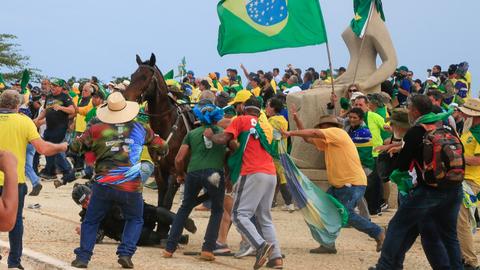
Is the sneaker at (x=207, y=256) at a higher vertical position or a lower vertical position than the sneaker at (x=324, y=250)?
higher

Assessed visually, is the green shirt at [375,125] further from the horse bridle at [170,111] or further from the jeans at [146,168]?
the jeans at [146,168]

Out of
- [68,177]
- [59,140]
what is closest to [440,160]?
[68,177]

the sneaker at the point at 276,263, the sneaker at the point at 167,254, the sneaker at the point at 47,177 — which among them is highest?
the sneaker at the point at 276,263

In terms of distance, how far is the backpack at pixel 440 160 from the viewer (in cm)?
929

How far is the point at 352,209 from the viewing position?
1242 centimetres

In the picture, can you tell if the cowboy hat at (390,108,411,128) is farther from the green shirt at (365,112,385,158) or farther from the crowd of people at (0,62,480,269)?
the green shirt at (365,112,385,158)

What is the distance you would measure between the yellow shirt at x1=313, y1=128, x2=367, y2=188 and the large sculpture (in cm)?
469

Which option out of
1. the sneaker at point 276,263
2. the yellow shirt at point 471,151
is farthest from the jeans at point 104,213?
the yellow shirt at point 471,151

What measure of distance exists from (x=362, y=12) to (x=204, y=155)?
693 centimetres

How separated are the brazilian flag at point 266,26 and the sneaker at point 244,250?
3.05m

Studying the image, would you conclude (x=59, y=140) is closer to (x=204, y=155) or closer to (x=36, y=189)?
(x=36, y=189)

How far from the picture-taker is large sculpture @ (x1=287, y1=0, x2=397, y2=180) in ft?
56.7

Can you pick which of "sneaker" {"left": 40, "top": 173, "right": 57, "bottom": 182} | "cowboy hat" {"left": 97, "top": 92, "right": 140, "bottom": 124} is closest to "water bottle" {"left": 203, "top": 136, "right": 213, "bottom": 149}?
"cowboy hat" {"left": 97, "top": 92, "right": 140, "bottom": 124}

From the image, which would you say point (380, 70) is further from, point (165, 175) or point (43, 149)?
point (43, 149)
